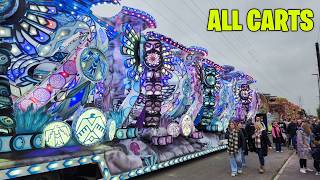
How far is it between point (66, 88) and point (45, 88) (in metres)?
0.51

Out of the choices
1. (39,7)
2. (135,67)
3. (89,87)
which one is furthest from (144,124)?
(39,7)

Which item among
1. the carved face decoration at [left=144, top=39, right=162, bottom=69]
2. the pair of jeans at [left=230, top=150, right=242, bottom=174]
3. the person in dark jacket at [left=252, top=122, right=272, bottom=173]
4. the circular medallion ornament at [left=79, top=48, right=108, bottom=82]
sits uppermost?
the carved face decoration at [left=144, top=39, right=162, bottom=69]

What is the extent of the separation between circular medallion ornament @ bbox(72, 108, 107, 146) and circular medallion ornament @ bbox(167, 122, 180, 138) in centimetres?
412

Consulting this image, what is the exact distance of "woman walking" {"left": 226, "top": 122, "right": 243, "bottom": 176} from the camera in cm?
1050

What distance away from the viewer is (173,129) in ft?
38.8

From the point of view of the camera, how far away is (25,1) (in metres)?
6.03

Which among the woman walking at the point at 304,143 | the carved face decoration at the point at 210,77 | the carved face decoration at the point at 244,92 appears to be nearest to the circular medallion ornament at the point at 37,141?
the woman walking at the point at 304,143

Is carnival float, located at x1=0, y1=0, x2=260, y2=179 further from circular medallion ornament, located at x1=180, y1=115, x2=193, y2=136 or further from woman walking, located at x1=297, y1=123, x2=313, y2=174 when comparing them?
woman walking, located at x1=297, y1=123, x2=313, y2=174

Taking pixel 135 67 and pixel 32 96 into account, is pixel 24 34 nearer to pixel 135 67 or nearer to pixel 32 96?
pixel 32 96

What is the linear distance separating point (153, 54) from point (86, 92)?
3.29 meters

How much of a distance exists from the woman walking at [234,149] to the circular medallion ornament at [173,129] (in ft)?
6.13

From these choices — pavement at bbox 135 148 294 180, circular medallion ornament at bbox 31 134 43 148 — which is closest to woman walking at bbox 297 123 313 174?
pavement at bbox 135 148 294 180

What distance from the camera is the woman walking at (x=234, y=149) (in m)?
10.5

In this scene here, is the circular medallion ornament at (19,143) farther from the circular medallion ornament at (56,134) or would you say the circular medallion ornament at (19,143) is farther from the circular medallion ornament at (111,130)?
the circular medallion ornament at (111,130)
